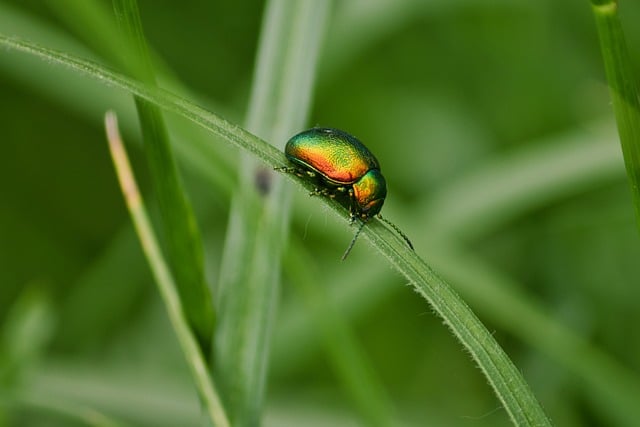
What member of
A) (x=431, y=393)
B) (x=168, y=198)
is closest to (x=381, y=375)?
(x=431, y=393)

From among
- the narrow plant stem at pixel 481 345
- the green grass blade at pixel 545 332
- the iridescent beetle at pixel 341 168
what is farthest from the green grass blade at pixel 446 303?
the green grass blade at pixel 545 332

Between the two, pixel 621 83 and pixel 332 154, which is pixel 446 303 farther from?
pixel 332 154

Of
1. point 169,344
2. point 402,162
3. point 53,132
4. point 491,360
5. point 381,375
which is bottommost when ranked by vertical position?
point 491,360

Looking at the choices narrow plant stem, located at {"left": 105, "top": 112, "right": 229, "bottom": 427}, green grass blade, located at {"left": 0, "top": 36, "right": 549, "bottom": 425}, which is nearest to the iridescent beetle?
narrow plant stem, located at {"left": 105, "top": 112, "right": 229, "bottom": 427}

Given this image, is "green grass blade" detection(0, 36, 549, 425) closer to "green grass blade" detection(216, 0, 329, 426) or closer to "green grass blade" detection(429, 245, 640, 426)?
"green grass blade" detection(216, 0, 329, 426)

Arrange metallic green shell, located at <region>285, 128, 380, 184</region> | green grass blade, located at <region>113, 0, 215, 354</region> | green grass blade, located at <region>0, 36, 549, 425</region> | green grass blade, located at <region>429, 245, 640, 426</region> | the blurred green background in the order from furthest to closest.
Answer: the blurred green background < green grass blade, located at <region>429, 245, 640, 426</region> < metallic green shell, located at <region>285, 128, 380, 184</region> < green grass blade, located at <region>113, 0, 215, 354</region> < green grass blade, located at <region>0, 36, 549, 425</region>

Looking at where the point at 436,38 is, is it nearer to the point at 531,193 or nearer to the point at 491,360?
the point at 531,193
